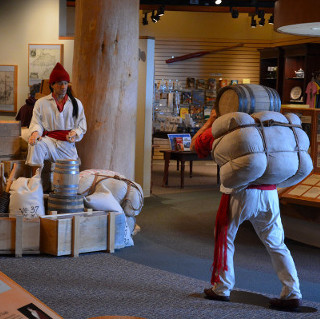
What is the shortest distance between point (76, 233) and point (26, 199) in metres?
0.69

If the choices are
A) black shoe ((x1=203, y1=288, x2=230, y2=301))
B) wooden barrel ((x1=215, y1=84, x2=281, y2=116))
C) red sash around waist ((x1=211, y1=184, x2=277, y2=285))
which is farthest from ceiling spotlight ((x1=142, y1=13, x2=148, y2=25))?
black shoe ((x1=203, y1=288, x2=230, y2=301))

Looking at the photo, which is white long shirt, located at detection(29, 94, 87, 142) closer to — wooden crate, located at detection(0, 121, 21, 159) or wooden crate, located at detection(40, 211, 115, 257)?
wooden crate, located at detection(0, 121, 21, 159)

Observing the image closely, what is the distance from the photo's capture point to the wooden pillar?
6871 millimetres

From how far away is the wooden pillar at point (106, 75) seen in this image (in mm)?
6871

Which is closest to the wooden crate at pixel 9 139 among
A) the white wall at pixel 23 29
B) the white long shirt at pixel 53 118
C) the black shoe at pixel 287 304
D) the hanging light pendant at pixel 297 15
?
the white long shirt at pixel 53 118

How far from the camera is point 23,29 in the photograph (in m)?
9.74

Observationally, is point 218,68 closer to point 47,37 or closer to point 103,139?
point 47,37

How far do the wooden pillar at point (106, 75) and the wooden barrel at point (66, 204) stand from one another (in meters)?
1.00

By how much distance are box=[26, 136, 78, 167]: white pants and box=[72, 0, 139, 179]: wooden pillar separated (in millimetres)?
378

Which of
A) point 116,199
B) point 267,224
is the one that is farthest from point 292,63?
point 267,224

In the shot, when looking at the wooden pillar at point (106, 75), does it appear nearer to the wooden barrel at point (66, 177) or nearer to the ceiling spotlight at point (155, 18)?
the wooden barrel at point (66, 177)

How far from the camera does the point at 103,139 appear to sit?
6965 millimetres

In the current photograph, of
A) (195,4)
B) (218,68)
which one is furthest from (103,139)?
(218,68)

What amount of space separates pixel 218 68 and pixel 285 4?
32.4 ft
